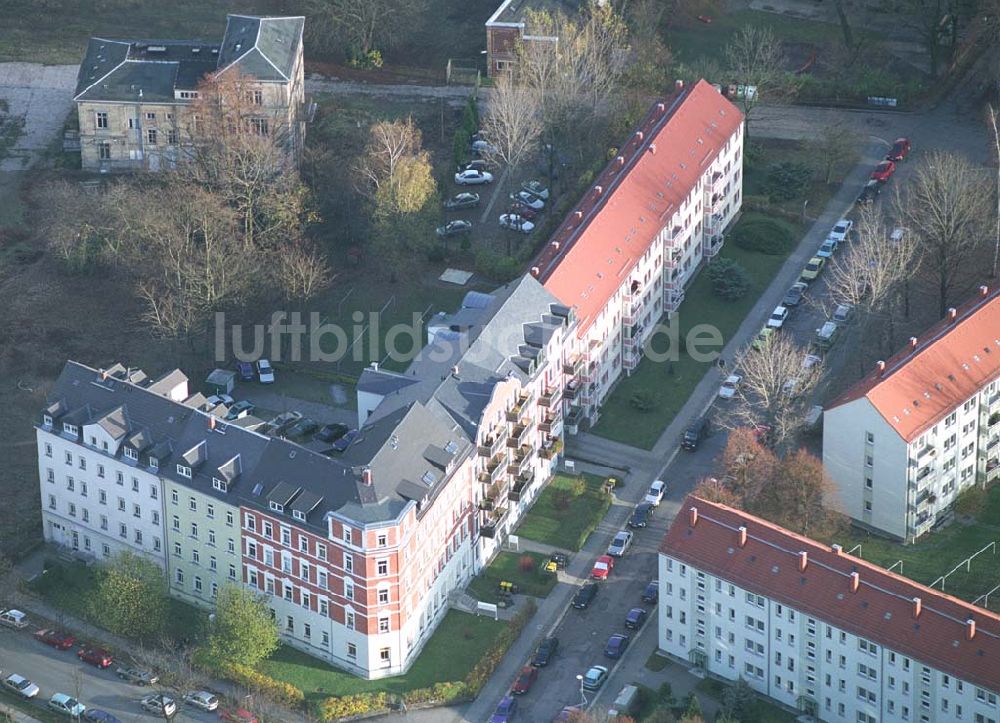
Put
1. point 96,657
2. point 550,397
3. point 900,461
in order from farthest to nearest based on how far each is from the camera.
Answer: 1. point 550,397
2. point 900,461
3. point 96,657

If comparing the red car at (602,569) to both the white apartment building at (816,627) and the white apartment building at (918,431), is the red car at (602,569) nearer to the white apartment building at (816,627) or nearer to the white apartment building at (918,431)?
the white apartment building at (816,627)

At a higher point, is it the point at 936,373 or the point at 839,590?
the point at 936,373

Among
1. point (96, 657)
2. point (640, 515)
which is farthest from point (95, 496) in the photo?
point (640, 515)

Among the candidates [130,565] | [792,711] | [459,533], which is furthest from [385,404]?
[792,711]

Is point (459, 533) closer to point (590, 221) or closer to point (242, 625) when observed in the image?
point (242, 625)

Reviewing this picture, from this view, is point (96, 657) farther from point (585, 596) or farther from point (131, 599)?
point (585, 596)

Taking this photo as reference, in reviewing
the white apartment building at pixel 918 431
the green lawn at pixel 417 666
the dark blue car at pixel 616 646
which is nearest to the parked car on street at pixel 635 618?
the dark blue car at pixel 616 646
